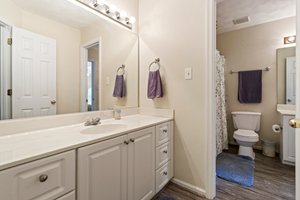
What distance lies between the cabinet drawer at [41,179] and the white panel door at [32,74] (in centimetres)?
60

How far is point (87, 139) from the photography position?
0.96 m

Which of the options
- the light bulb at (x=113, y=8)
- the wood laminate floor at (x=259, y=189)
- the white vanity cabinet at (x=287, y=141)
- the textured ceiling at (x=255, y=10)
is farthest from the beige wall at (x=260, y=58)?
the light bulb at (x=113, y=8)

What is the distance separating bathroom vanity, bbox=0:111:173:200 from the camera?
2.29 ft

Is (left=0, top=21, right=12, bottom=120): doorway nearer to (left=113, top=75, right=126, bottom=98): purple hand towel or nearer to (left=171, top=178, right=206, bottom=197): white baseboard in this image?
(left=113, top=75, right=126, bottom=98): purple hand towel

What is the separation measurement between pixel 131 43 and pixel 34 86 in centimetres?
124

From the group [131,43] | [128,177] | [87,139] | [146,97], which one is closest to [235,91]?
[146,97]

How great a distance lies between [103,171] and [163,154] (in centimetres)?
74

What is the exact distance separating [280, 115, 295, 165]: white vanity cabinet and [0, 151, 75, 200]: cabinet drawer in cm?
272

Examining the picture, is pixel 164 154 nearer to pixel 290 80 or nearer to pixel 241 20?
pixel 290 80

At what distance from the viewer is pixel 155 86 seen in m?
1.84

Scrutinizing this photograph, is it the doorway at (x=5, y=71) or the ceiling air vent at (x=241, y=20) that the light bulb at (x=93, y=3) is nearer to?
the doorway at (x=5, y=71)

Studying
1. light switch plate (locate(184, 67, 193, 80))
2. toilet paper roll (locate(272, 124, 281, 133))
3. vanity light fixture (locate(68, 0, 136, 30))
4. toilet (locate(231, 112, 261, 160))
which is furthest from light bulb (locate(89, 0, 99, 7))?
toilet paper roll (locate(272, 124, 281, 133))

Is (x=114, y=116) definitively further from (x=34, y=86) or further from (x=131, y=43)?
(x=131, y=43)

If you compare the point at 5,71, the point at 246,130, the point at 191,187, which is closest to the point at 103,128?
the point at 5,71
